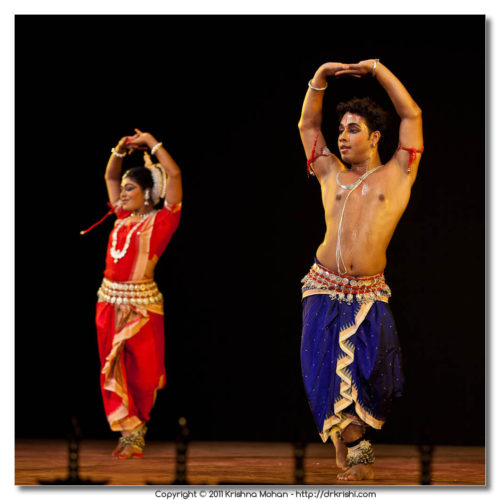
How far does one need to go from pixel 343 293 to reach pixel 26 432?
2.45 m

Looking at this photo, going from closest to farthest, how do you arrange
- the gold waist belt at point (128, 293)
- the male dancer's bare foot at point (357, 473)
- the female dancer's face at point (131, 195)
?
1. the male dancer's bare foot at point (357, 473)
2. the gold waist belt at point (128, 293)
3. the female dancer's face at point (131, 195)

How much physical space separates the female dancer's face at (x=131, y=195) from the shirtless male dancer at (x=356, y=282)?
1.17 meters

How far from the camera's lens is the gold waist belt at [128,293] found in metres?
4.84

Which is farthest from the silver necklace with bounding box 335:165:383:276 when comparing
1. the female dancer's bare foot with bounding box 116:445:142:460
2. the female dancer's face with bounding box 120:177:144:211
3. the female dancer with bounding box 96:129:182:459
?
the female dancer's bare foot with bounding box 116:445:142:460

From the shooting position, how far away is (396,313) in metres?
5.11

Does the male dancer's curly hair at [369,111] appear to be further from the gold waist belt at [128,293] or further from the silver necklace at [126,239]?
the gold waist belt at [128,293]

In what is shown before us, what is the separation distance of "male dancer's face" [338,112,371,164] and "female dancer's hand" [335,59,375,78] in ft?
0.67

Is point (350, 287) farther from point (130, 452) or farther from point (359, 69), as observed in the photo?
point (130, 452)

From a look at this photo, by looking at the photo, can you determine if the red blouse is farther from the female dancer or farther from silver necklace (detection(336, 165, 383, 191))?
silver necklace (detection(336, 165, 383, 191))

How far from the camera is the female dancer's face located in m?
4.96

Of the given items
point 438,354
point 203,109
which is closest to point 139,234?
point 203,109

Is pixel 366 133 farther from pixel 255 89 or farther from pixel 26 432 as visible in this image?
pixel 26 432

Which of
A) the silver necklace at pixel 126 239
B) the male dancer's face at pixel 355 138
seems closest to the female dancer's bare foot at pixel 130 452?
the silver necklace at pixel 126 239

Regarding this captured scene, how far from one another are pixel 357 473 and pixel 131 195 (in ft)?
6.70
